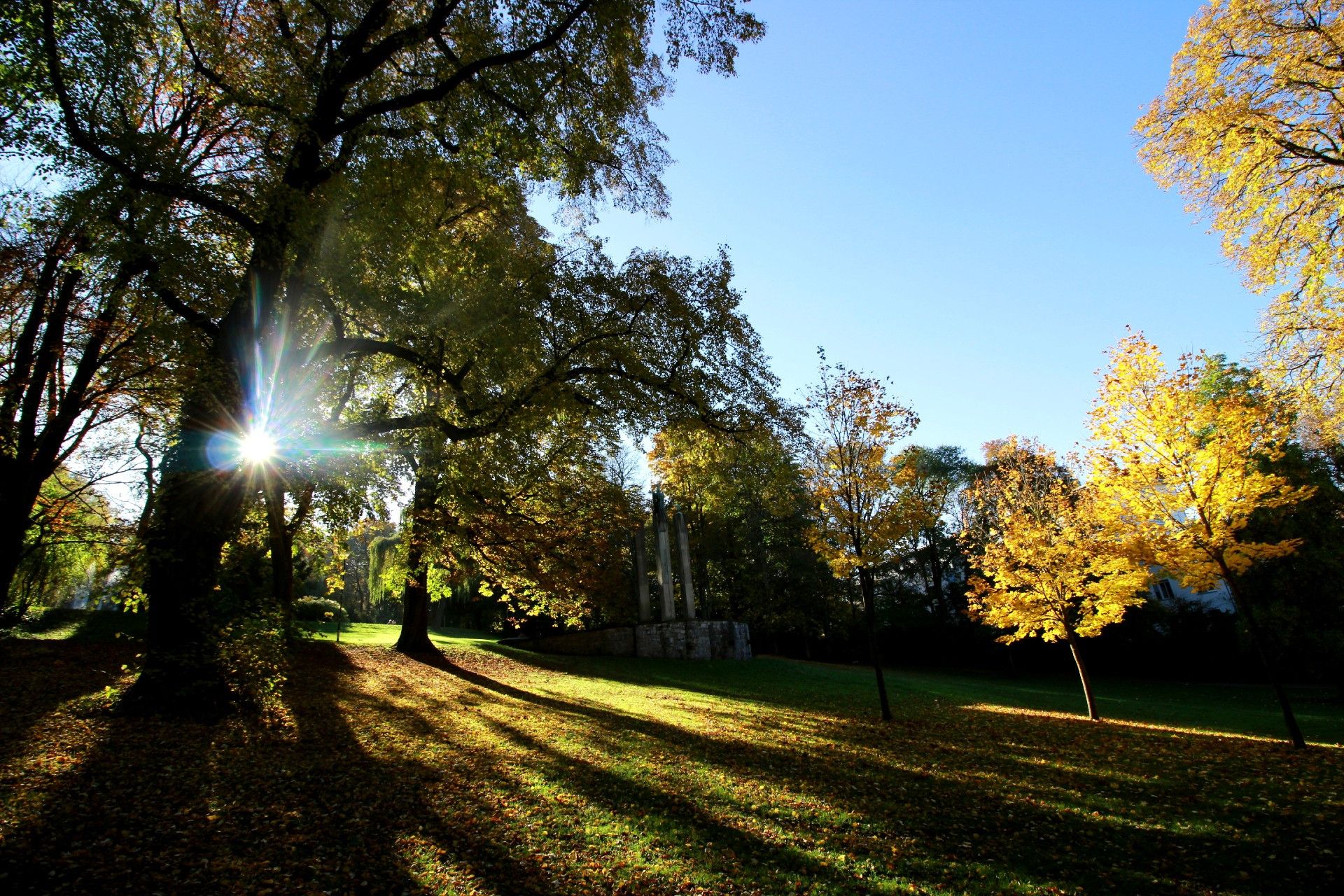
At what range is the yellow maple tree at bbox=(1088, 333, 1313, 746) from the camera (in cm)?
984

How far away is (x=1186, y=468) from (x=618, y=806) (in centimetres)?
1107

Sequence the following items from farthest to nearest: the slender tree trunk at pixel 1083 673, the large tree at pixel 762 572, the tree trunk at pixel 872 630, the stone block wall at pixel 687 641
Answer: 1. the large tree at pixel 762 572
2. the stone block wall at pixel 687 641
3. the slender tree trunk at pixel 1083 673
4. the tree trunk at pixel 872 630

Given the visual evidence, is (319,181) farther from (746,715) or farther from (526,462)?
(746,715)

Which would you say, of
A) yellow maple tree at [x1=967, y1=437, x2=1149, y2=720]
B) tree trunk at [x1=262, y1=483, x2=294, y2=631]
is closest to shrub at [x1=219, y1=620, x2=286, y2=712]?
tree trunk at [x1=262, y1=483, x2=294, y2=631]

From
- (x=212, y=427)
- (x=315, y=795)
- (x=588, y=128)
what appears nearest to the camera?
(x=315, y=795)

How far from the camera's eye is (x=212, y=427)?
27.4 ft

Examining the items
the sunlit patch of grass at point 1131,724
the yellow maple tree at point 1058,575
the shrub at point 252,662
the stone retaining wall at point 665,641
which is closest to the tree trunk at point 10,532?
the shrub at point 252,662

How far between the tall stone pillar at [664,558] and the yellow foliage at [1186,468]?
54.2 feet

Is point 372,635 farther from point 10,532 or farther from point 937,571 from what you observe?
point 937,571

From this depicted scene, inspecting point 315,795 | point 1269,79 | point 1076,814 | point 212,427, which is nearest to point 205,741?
→ point 315,795

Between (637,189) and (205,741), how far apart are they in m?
11.4

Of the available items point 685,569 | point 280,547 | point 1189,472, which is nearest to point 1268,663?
point 1189,472

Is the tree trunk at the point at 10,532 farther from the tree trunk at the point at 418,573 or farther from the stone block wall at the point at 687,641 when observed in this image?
the stone block wall at the point at 687,641

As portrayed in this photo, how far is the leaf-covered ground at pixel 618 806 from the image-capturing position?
A: 14.7 ft
